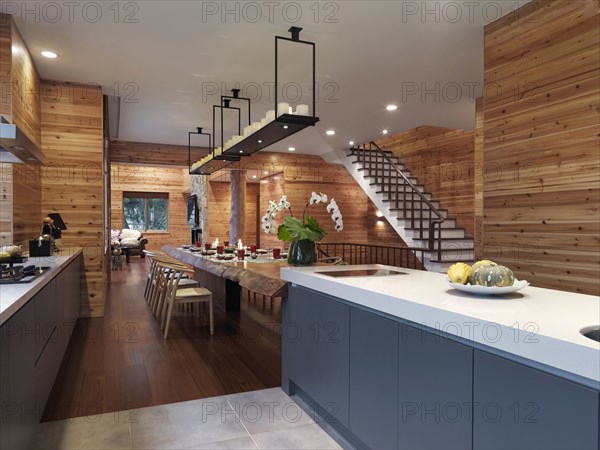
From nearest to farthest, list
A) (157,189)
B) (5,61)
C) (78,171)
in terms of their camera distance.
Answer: (5,61) < (78,171) < (157,189)

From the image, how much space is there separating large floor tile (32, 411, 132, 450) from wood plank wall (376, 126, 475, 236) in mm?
7969

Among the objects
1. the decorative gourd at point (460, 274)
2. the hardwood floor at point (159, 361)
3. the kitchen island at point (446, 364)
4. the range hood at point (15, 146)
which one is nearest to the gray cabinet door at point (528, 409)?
the kitchen island at point (446, 364)

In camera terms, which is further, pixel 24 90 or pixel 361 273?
pixel 24 90

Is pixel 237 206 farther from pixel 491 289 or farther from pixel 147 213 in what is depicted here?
pixel 491 289

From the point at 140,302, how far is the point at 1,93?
355 centimetres

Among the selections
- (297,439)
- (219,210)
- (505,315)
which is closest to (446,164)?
(219,210)

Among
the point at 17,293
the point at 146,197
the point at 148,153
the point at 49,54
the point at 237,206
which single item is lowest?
the point at 17,293

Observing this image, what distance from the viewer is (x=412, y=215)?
8.25 m

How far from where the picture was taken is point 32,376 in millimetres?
2223

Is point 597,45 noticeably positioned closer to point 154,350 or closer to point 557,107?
point 557,107

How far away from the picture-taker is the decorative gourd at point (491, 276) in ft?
5.48

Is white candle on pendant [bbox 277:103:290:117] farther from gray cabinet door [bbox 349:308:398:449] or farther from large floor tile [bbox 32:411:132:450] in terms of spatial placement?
large floor tile [bbox 32:411:132:450]

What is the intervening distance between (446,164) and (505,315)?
8.79 meters

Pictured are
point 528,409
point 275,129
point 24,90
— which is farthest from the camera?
point 24,90
